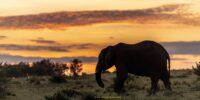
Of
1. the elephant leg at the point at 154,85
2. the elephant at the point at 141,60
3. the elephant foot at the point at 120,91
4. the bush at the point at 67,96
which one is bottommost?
the bush at the point at 67,96

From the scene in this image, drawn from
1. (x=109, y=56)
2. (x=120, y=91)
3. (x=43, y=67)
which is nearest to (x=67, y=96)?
(x=120, y=91)

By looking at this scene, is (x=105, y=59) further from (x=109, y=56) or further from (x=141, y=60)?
(x=141, y=60)

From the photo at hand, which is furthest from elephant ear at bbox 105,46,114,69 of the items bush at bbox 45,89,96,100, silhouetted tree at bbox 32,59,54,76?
silhouetted tree at bbox 32,59,54,76

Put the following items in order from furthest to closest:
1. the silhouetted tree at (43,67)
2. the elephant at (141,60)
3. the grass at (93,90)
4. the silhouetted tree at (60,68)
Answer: the silhouetted tree at (60,68)
the silhouetted tree at (43,67)
the elephant at (141,60)
the grass at (93,90)

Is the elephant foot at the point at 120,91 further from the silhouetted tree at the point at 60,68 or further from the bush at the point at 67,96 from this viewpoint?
the silhouetted tree at the point at 60,68

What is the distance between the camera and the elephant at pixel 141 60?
1112 inches

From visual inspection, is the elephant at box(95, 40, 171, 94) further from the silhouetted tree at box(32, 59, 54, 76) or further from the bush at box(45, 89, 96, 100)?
the silhouetted tree at box(32, 59, 54, 76)

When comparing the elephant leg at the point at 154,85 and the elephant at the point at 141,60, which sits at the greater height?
the elephant at the point at 141,60

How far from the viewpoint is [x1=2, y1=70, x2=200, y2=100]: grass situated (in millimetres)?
26047

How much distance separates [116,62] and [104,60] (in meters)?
0.82

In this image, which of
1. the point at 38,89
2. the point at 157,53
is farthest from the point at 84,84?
the point at 157,53

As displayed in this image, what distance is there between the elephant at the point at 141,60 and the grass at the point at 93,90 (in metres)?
0.93

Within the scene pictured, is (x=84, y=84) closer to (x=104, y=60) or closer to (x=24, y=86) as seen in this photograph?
(x=24, y=86)

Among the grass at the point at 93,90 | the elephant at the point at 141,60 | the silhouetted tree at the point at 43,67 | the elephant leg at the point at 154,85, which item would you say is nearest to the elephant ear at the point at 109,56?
the elephant at the point at 141,60
